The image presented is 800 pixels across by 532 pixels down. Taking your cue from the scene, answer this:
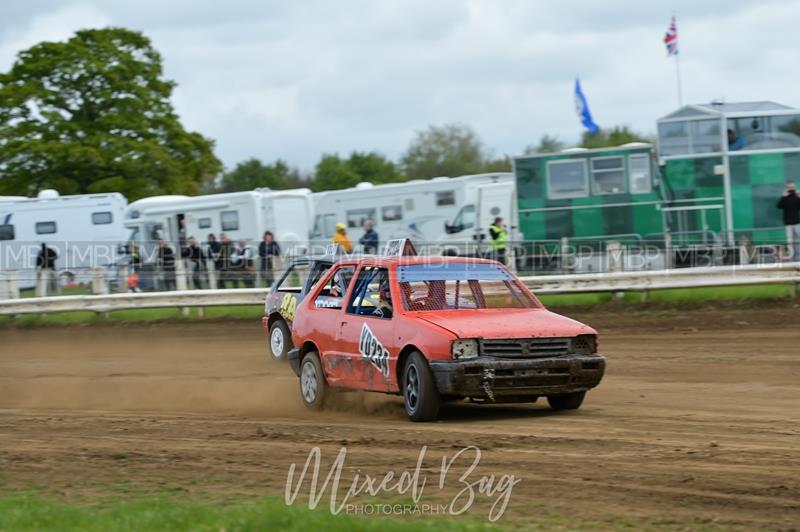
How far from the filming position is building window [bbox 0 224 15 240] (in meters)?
34.5

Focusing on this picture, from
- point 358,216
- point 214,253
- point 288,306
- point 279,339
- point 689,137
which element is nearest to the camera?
point 288,306

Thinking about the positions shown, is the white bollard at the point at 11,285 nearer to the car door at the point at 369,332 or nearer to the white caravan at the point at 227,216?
the white caravan at the point at 227,216

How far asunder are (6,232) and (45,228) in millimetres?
1145

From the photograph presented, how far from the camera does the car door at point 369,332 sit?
9930 millimetres

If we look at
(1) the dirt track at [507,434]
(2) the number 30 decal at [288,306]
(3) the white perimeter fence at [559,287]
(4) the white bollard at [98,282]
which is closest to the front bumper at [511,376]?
(1) the dirt track at [507,434]

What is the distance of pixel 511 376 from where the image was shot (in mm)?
9211

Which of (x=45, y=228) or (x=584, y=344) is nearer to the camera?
(x=584, y=344)

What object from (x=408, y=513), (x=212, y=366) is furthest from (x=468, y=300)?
(x=212, y=366)

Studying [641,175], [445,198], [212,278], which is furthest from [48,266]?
[641,175]

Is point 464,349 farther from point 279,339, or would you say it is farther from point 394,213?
point 394,213

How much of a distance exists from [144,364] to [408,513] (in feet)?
36.5

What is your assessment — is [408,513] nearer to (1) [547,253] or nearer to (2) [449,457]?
(2) [449,457]

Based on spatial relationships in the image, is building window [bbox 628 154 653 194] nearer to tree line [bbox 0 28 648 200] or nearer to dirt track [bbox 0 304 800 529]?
dirt track [bbox 0 304 800 529]
